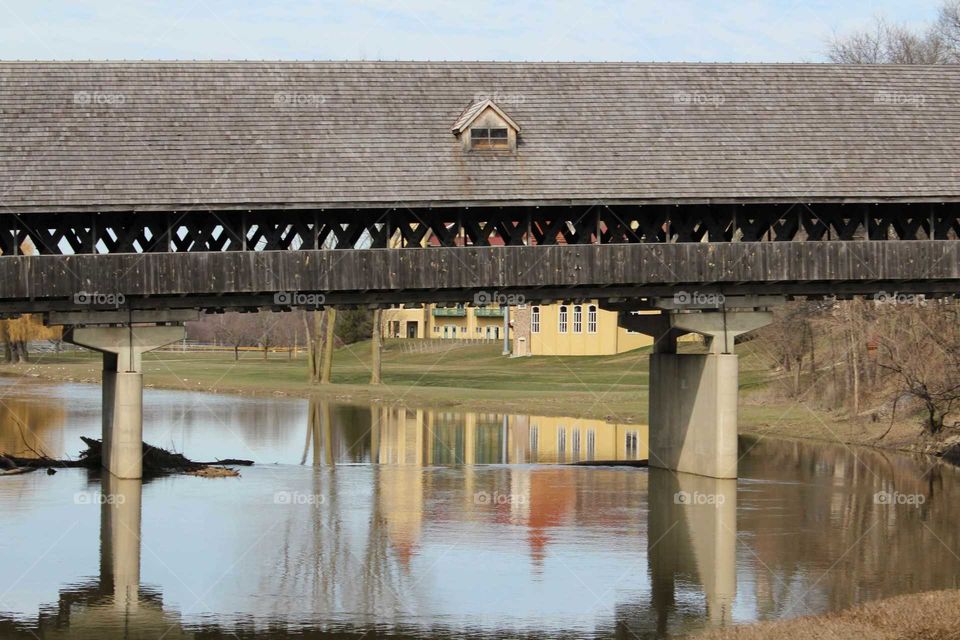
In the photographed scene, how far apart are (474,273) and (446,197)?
1.55 meters

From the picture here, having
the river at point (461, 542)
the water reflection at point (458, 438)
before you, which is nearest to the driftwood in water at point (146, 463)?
the river at point (461, 542)

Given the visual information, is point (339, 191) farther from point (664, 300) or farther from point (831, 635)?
point (831, 635)

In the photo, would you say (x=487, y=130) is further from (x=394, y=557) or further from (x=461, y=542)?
(x=394, y=557)

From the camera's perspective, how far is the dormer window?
26.5m

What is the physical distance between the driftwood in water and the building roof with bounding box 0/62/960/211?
19.4 ft

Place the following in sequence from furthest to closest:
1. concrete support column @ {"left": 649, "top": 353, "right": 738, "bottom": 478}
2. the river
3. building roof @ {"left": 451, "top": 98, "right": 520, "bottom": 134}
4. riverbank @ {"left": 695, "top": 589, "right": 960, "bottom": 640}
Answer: building roof @ {"left": 451, "top": 98, "right": 520, "bottom": 134}, concrete support column @ {"left": 649, "top": 353, "right": 738, "bottom": 478}, the river, riverbank @ {"left": 695, "top": 589, "right": 960, "bottom": 640}

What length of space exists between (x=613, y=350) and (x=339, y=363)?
549 inches

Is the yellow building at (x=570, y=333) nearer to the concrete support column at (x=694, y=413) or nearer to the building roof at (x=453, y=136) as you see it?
the concrete support column at (x=694, y=413)

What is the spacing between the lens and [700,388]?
89.5ft

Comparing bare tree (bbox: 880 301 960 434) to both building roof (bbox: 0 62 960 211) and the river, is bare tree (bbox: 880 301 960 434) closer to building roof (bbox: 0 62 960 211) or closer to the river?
the river

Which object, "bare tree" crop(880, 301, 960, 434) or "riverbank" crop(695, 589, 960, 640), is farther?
"bare tree" crop(880, 301, 960, 434)

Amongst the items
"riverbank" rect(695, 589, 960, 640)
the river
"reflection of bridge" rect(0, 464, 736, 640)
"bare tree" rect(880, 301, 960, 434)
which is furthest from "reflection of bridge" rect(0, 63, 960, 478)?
"riverbank" rect(695, 589, 960, 640)

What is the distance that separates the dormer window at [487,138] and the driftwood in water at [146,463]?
25.7ft

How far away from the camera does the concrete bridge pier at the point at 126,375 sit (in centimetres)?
2541
